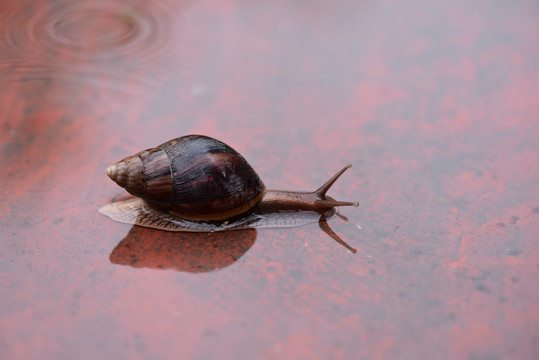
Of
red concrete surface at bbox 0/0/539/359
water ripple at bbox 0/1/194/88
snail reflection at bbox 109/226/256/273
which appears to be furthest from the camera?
water ripple at bbox 0/1/194/88

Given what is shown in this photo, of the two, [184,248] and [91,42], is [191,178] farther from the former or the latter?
[91,42]

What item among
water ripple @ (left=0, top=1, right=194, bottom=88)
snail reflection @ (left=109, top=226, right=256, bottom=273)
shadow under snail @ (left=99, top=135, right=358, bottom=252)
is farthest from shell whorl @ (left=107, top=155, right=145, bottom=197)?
water ripple @ (left=0, top=1, right=194, bottom=88)

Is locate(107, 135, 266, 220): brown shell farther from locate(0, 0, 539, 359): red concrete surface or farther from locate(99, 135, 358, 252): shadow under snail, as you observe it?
locate(0, 0, 539, 359): red concrete surface

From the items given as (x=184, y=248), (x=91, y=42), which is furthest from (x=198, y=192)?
→ (x=91, y=42)

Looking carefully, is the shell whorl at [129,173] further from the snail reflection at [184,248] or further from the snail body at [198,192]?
the snail reflection at [184,248]

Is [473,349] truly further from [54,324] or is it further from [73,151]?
[73,151]

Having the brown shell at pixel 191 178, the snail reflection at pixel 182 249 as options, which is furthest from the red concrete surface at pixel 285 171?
the brown shell at pixel 191 178

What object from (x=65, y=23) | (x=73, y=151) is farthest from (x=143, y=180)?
(x=65, y=23)

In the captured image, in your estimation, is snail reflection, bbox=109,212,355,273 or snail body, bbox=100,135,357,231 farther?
snail body, bbox=100,135,357,231
